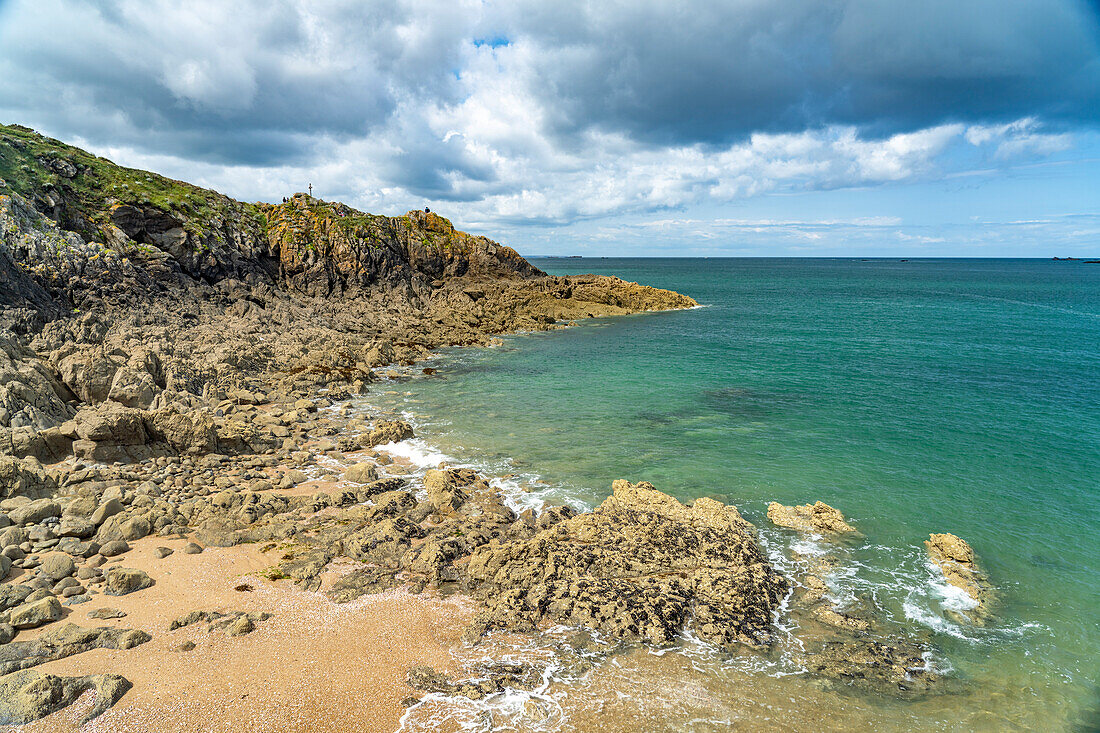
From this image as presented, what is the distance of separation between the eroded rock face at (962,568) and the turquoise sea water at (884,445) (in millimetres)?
412

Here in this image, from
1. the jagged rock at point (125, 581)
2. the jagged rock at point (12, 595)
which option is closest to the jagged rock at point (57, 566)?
the jagged rock at point (12, 595)

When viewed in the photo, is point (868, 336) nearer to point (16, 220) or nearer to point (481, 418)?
point (481, 418)

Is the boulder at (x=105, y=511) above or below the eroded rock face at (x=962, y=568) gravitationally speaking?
above

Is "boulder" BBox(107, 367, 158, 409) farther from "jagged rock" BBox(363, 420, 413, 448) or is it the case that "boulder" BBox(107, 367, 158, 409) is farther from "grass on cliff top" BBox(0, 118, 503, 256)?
"grass on cliff top" BBox(0, 118, 503, 256)

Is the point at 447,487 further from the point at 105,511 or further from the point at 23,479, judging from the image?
the point at 23,479

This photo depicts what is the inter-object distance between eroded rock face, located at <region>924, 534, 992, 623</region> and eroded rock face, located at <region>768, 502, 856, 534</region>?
239 centimetres

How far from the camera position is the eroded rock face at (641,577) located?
13.3m

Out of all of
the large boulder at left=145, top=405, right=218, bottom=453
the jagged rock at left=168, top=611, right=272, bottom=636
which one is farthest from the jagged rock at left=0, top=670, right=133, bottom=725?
the large boulder at left=145, top=405, right=218, bottom=453

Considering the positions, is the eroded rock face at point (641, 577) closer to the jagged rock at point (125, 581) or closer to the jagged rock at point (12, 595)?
the jagged rock at point (125, 581)

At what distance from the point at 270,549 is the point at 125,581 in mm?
3577

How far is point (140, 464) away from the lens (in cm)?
2034

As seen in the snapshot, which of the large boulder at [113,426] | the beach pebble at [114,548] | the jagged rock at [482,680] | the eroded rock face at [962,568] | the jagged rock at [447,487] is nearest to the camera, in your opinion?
the jagged rock at [482,680]

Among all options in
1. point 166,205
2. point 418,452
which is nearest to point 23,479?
point 418,452

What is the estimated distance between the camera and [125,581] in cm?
1352
